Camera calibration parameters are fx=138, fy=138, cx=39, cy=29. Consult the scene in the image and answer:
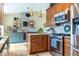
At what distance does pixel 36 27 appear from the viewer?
1.78 metres

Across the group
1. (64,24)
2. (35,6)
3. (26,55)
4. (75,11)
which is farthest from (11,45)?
(75,11)

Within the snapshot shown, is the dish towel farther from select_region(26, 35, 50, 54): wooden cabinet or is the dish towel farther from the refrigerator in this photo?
the refrigerator

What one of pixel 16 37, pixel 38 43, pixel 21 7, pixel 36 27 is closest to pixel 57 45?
pixel 38 43

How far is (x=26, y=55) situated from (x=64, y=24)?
2.10ft

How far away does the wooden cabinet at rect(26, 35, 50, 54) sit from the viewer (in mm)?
1827

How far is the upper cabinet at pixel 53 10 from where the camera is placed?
176cm

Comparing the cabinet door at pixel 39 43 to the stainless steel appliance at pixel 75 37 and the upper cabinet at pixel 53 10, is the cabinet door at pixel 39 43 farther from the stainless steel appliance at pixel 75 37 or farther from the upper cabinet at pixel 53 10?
the stainless steel appliance at pixel 75 37

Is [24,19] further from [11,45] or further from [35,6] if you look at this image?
[11,45]

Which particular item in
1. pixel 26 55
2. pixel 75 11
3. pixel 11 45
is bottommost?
pixel 26 55

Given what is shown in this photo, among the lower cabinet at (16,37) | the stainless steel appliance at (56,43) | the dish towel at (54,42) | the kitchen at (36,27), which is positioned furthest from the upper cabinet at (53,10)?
the lower cabinet at (16,37)

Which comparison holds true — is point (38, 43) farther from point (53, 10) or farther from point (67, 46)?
point (53, 10)

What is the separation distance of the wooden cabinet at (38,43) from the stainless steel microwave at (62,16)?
0.27 metres

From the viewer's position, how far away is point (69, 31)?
177cm

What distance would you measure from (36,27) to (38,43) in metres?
0.23
